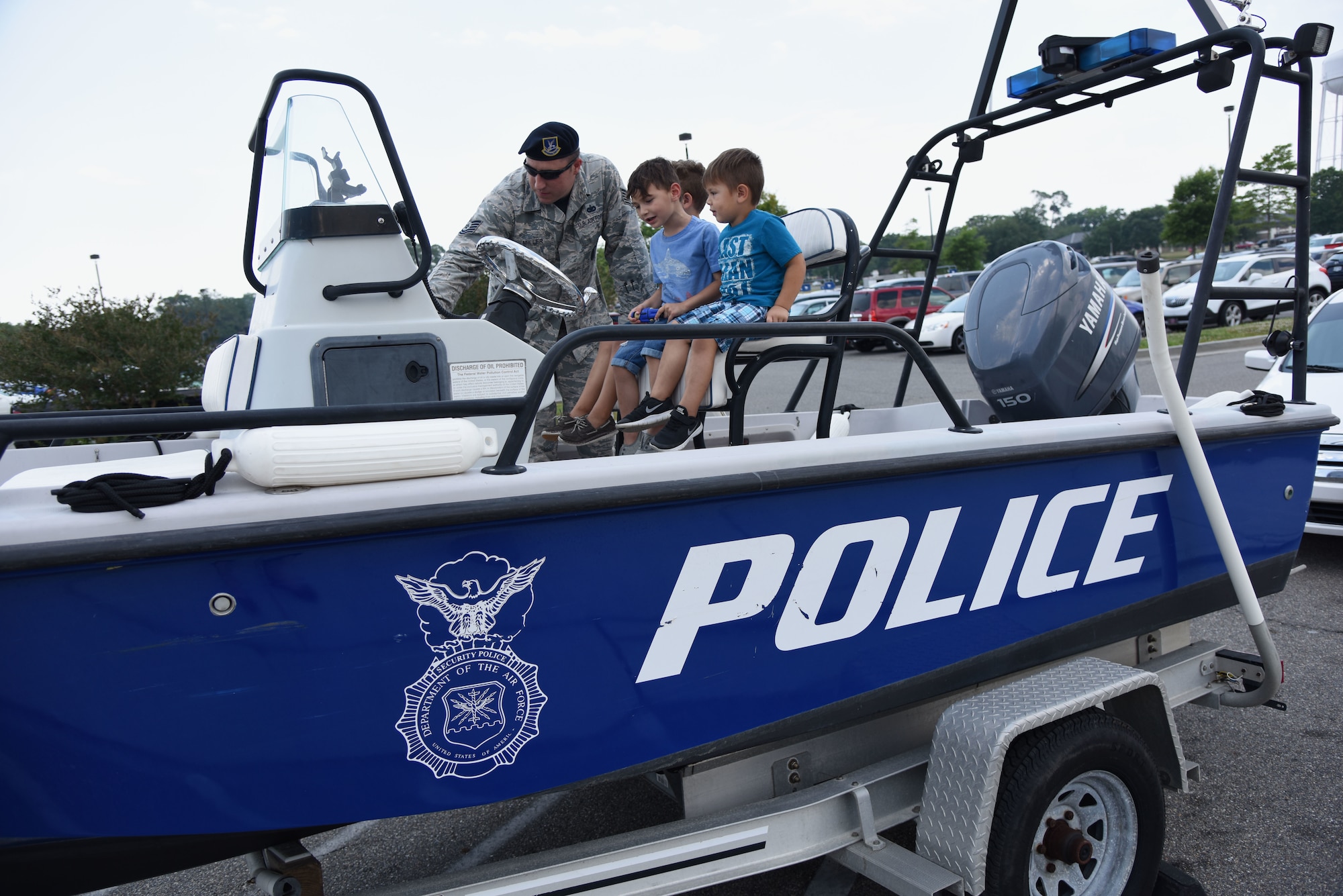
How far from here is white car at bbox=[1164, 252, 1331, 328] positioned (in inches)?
717

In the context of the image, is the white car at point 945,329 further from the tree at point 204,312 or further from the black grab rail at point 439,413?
the black grab rail at point 439,413

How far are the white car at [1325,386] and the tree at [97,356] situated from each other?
10212mm

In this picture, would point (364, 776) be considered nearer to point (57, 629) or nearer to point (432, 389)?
point (57, 629)

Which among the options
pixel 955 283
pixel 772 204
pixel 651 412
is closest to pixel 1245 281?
pixel 955 283

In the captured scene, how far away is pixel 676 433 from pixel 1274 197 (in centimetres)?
6206

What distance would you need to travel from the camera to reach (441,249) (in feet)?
11.6

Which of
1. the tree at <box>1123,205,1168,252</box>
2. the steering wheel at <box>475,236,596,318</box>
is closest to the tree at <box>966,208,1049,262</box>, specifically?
the tree at <box>1123,205,1168,252</box>

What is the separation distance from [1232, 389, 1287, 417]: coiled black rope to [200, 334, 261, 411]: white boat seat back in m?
2.98

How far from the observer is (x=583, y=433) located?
3.30 metres

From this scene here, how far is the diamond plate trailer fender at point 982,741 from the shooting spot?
207 cm

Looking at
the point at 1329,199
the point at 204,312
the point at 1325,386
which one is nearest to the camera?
the point at 1325,386

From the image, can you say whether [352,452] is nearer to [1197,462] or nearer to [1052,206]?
[1197,462]

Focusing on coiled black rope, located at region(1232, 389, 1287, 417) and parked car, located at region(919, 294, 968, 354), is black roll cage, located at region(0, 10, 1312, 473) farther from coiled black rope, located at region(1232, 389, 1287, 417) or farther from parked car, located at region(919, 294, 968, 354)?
parked car, located at region(919, 294, 968, 354)

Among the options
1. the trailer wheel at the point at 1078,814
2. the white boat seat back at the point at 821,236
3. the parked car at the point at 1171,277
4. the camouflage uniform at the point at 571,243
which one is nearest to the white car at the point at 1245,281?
the parked car at the point at 1171,277
